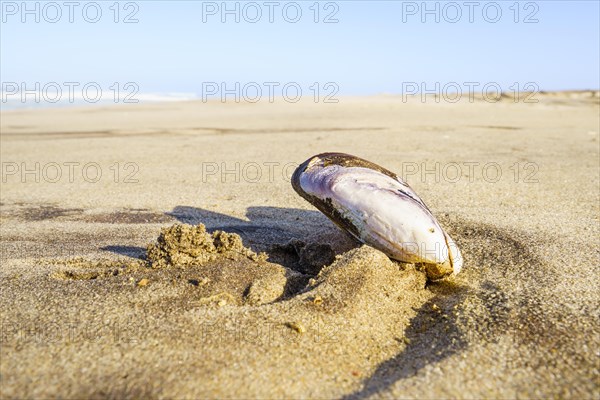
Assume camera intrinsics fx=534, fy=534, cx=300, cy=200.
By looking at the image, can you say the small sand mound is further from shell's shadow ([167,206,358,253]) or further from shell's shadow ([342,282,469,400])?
shell's shadow ([342,282,469,400])

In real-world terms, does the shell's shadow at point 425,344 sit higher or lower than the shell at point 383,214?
lower

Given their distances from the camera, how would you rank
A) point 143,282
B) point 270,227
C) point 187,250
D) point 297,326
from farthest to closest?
1. point 270,227
2. point 187,250
3. point 143,282
4. point 297,326

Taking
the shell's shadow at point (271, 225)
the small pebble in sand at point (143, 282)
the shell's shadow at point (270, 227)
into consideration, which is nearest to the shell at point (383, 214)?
the shell's shadow at point (270, 227)

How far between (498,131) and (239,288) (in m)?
8.29

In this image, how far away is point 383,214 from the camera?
9.00ft

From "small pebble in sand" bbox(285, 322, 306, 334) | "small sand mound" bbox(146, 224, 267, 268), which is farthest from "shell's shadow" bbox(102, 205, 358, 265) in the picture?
"small pebble in sand" bbox(285, 322, 306, 334)

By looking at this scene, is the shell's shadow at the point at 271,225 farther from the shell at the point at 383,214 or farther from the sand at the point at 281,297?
the shell at the point at 383,214

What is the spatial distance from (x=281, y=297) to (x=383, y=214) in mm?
690

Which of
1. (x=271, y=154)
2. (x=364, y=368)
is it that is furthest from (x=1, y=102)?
(x=364, y=368)

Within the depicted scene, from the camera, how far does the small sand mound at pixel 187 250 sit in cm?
271

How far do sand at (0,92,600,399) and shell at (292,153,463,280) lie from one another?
0.10 metres

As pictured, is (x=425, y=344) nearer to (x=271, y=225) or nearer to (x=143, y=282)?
(x=143, y=282)

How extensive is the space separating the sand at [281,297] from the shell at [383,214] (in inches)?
4.1

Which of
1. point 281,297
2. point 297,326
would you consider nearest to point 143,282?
point 281,297
